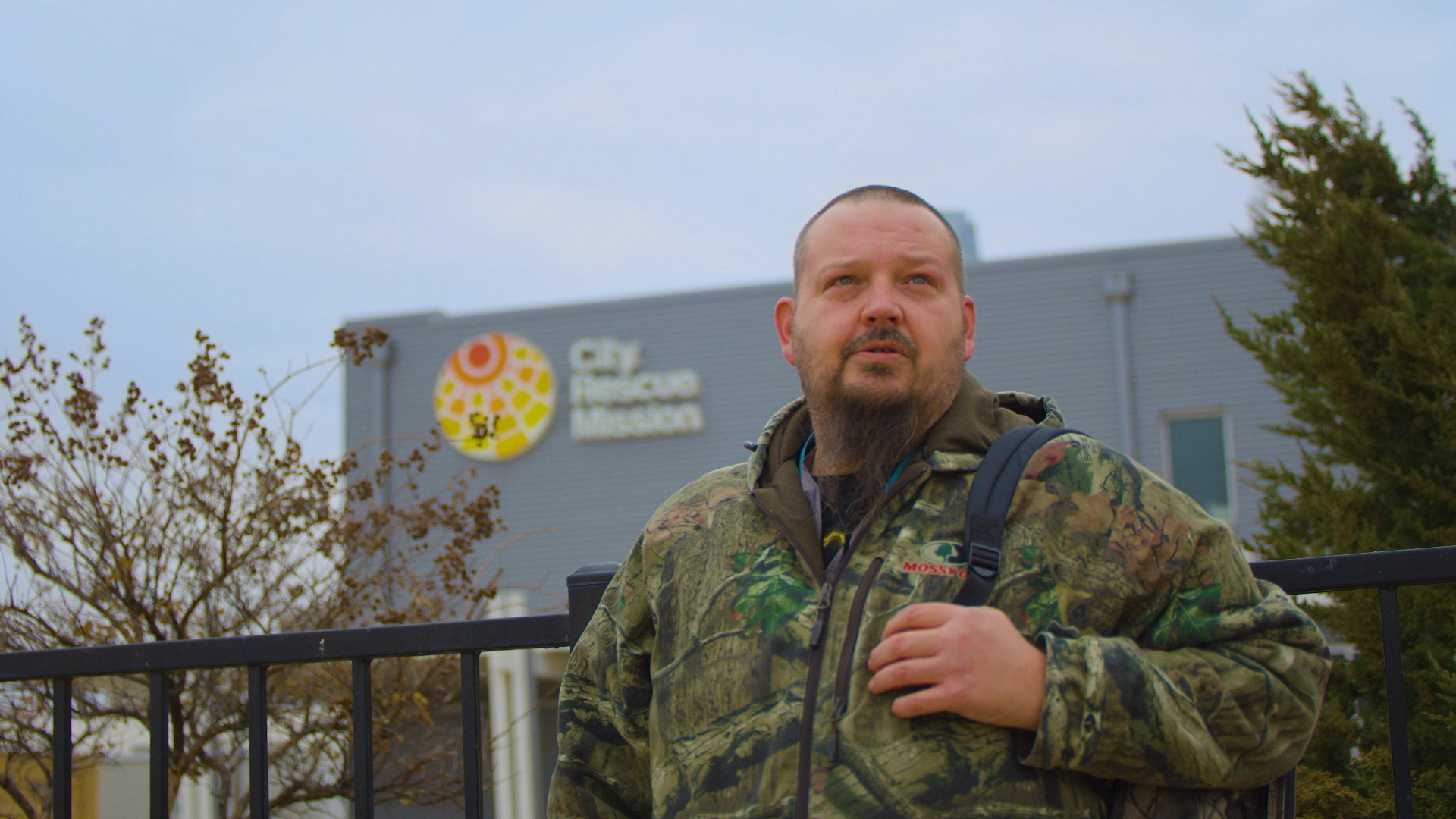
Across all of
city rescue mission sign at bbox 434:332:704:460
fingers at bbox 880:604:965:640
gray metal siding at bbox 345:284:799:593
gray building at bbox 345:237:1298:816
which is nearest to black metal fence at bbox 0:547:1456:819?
fingers at bbox 880:604:965:640

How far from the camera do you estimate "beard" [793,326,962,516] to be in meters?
1.94

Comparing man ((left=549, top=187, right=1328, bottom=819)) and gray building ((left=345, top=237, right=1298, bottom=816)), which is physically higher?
gray building ((left=345, top=237, right=1298, bottom=816))

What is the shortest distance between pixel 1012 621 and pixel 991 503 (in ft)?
0.57

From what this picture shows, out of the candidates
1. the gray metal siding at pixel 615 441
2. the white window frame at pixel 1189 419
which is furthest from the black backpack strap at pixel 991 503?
the gray metal siding at pixel 615 441

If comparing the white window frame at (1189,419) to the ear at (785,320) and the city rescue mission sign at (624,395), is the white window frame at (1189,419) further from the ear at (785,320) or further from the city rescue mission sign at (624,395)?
the ear at (785,320)

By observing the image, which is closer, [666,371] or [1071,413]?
[1071,413]

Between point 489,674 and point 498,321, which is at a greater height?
point 498,321

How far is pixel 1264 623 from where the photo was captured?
5.42 ft

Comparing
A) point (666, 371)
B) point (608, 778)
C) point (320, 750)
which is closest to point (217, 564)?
point (320, 750)

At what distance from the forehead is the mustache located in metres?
0.14

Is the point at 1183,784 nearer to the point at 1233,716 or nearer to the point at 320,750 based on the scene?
the point at 1233,716

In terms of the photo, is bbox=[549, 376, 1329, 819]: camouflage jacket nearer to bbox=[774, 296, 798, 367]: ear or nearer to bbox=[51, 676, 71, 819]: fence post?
bbox=[774, 296, 798, 367]: ear

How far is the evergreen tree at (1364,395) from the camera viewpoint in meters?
4.63

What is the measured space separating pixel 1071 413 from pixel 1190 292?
2.38 metres
